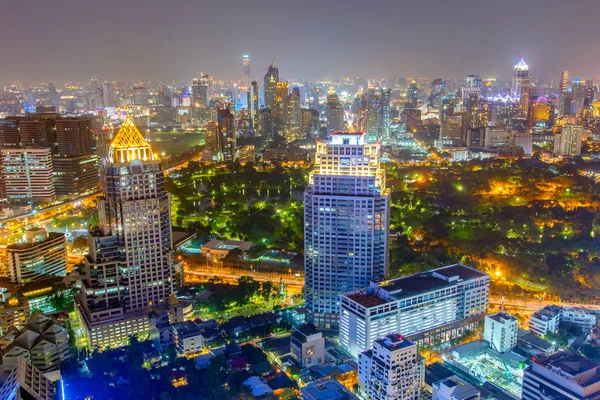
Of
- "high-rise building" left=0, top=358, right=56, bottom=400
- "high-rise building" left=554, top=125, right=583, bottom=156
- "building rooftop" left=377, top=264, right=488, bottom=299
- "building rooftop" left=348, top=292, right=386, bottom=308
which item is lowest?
"building rooftop" left=348, top=292, right=386, bottom=308

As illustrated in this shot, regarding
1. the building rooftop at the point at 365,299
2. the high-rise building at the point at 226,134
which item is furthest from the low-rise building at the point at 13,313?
the high-rise building at the point at 226,134

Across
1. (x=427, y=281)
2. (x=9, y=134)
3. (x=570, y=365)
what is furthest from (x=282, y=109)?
(x=570, y=365)

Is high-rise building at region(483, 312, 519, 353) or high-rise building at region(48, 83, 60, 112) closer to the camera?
high-rise building at region(483, 312, 519, 353)

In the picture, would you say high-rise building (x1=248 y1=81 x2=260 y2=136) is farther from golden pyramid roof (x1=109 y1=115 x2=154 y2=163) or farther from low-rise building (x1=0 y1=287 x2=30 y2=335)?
low-rise building (x1=0 y1=287 x2=30 y2=335)

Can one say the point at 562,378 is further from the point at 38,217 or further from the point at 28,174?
the point at 28,174

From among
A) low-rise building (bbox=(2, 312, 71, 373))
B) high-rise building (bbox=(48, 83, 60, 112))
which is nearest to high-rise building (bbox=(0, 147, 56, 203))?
high-rise building (bbox=(48, 83, 60, 112))

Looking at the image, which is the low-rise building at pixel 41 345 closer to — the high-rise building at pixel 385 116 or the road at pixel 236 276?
the road at pixel 236 276
